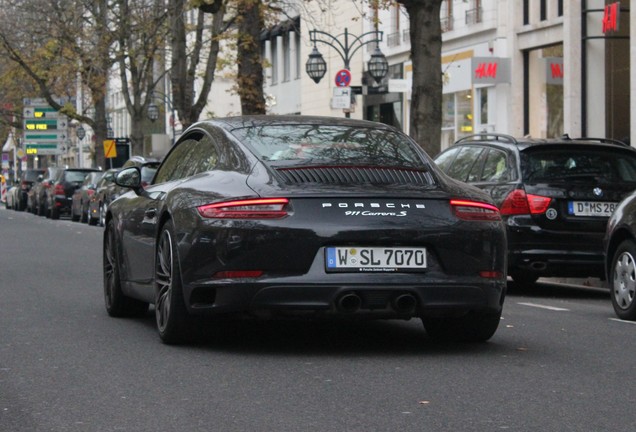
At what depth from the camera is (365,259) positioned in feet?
26.9

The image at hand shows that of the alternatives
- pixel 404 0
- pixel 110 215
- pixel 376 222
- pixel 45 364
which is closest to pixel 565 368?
pixel 376 222

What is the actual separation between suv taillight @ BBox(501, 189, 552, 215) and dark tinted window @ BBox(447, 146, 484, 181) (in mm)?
1107

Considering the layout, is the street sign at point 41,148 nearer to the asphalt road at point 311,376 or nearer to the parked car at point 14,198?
the parked car at point 14,198

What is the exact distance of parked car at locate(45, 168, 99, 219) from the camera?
151ft

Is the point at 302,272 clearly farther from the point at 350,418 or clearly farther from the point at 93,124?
the point at 93,124

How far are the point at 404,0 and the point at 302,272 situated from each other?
49.3 feet

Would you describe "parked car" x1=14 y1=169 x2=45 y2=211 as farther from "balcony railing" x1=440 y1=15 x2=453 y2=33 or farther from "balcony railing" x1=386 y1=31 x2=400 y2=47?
"balcony railing" x1=440 y1=15 x2=453 y2=33

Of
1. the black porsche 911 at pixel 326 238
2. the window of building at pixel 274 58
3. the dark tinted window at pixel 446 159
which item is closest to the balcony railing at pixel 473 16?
the window of building at pixel 274 58

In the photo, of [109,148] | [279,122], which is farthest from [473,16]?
[279,122]

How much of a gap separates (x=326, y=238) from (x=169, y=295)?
1.13 m

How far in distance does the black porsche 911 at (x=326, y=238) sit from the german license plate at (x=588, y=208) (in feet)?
16.8

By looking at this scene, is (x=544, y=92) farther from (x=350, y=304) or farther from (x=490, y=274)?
(x=350, y=304)

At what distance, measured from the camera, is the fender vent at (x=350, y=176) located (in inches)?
330

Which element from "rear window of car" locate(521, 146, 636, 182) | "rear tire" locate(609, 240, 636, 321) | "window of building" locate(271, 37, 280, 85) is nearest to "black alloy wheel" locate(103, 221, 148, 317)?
"rear tire" locate(609, 240, 636, 321)
